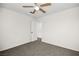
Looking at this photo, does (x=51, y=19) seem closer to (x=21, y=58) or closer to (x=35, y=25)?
(x=35, y=25)

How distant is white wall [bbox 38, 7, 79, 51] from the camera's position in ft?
5.71

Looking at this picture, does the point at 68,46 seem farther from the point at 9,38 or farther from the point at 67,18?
the point at 9,38

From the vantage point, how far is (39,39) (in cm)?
169

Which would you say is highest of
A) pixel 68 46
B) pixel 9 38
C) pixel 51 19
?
pixel 51 19

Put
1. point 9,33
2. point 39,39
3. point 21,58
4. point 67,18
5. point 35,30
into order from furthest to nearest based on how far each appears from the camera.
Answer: point 9,33 < point 67,18 < point 39,39 < point 35,30 < point 21,58

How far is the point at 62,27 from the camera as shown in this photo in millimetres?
2074

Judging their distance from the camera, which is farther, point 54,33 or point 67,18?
point 67,18

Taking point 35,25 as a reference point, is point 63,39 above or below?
below

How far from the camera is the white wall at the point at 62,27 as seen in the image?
174cm

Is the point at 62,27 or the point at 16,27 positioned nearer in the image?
the point at 16,27

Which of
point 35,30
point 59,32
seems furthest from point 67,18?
point 35,30

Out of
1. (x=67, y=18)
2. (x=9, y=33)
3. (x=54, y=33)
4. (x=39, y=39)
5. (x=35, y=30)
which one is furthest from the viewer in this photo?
(x=9, y=33)

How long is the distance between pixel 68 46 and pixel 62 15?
3.78ft

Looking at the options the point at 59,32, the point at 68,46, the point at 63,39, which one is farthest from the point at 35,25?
the point at 68,46
